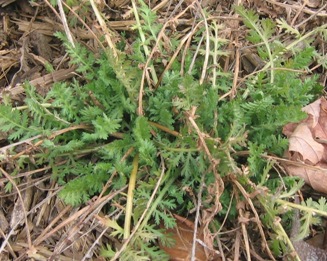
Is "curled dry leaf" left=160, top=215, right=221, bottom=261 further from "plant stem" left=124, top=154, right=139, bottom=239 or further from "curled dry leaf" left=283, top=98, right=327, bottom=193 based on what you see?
"curled dry leaf" left=283, top=98, right=327, bottom=193

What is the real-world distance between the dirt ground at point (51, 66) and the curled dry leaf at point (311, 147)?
266mm

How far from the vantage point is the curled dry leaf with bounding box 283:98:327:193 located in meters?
2.17

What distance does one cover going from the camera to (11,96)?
2.38 metres

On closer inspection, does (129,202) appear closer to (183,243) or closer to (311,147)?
(183,243)

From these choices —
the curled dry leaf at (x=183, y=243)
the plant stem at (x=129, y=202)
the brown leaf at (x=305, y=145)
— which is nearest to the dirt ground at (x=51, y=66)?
the plant stem at (x=129, y=202)

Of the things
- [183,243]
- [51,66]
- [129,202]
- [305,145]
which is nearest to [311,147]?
[305,145]

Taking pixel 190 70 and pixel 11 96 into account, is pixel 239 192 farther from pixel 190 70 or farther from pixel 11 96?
pixel 11 96

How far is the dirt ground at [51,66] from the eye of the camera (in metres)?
2.12

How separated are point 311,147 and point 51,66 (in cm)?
122

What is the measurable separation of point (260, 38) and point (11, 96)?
45.8 inches

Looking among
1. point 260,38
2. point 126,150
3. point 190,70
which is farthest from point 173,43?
point 126,150

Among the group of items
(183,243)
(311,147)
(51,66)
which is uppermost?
(51,66)

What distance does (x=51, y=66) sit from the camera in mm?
2395

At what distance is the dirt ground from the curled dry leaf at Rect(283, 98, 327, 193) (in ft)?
0.87
